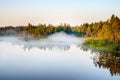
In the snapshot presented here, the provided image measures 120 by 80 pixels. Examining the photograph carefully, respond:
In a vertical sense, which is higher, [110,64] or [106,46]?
[106,46]

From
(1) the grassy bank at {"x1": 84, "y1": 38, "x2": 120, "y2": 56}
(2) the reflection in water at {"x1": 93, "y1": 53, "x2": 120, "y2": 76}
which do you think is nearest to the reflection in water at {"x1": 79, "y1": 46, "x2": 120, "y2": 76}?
(2) the reflection in water at {"x1": 93, "y1": 53, "x2": 120, "y2": 76}

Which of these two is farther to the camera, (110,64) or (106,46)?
(106,46)

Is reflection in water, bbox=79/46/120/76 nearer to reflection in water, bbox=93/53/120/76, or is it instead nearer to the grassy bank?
reflection in water, bbox=93/53/120/76

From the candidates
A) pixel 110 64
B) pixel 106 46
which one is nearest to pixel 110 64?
pixel 110 64

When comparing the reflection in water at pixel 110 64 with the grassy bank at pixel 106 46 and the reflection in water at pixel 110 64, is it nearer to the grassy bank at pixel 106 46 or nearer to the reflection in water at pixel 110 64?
the reflection in water at pixel 110 64

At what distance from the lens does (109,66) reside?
1051 inches

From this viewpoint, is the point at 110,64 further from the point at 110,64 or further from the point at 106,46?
the point at 106,46

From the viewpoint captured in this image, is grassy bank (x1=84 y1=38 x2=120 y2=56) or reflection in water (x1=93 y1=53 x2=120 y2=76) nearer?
reflection in water (x1=93 y1=53 x2=120 y2=76)

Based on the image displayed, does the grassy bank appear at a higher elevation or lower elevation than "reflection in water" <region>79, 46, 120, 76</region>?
higher

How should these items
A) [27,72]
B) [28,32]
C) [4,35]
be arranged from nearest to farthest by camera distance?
1. [27,72]
2. [28,32]
3. [4,35]

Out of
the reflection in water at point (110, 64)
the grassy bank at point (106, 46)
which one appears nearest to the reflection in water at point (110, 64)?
the reflection in water at point (110, 64)

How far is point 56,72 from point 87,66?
15.0ft

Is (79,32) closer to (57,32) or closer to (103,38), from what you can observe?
(57,32)

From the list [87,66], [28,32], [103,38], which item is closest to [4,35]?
[28,32]
